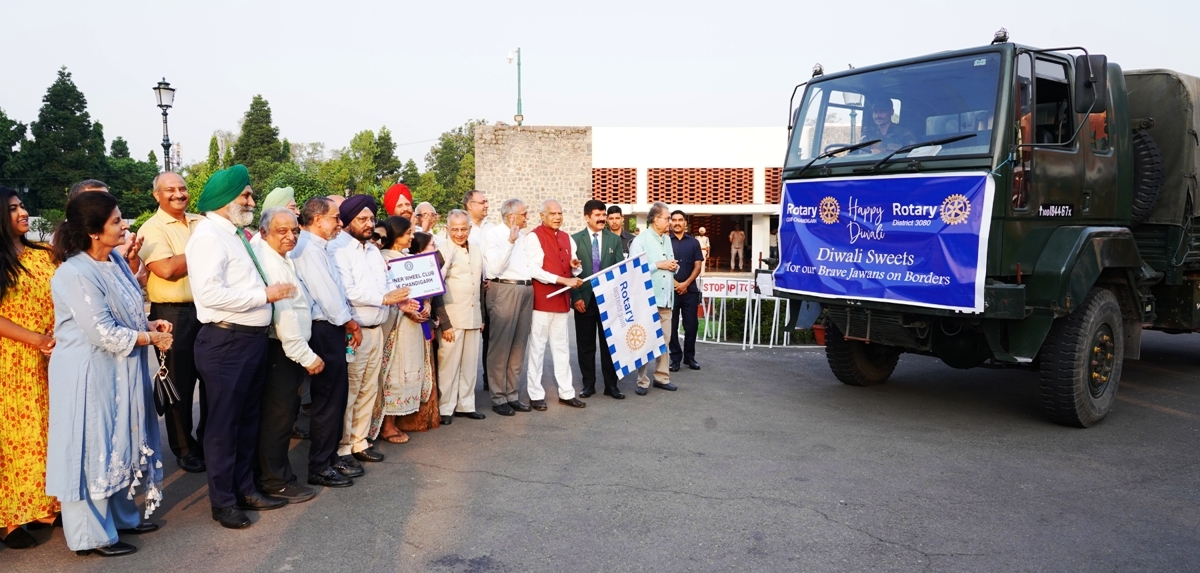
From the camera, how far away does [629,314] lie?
314 inches

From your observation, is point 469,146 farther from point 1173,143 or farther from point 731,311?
point 1173,143

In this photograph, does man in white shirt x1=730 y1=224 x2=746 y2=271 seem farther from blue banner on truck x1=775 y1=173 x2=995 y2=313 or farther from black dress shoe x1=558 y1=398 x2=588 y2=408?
black dress shoe x1=558 y1=398 x2=588 y2=408

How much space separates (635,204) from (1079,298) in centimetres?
2617

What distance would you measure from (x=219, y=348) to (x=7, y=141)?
61.2m

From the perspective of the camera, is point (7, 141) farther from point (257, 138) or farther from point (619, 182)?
point (619, 182)

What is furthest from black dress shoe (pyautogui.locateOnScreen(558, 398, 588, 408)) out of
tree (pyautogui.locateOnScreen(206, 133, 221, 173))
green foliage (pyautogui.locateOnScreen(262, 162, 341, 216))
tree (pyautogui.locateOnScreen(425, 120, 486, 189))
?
tree (pyautogui.locateOnScreen(425, 120, 486, 189))

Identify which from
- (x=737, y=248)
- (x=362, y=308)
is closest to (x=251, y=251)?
(x=362, y=308)

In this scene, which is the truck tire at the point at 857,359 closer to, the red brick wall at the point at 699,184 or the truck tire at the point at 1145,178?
the truck tire at the point at 1145,178

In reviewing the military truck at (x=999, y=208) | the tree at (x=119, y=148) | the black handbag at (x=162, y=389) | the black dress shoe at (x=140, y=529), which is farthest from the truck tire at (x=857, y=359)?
the tree at (x=119, y=148)

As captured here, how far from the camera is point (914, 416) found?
7.13 metres

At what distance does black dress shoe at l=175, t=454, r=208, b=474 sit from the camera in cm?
561

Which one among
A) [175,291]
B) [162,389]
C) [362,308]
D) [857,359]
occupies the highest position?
[175,291]

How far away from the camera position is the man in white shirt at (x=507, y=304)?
7262 mm

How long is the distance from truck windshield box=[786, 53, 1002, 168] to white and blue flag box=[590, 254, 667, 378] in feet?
5.81
